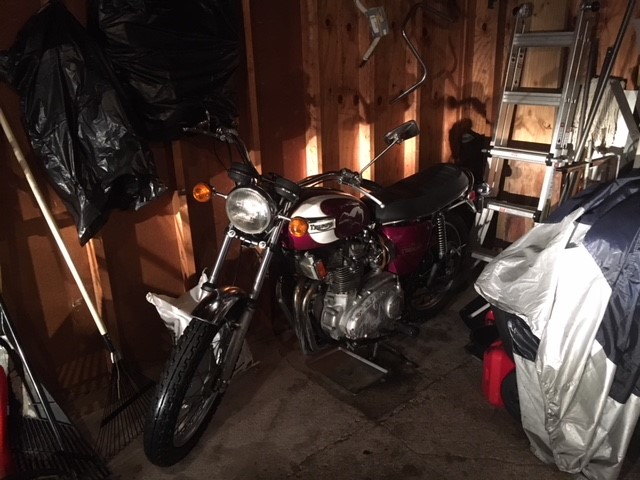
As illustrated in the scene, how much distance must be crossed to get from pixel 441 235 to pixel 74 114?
1.77m

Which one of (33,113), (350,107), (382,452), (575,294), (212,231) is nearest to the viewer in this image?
(575,294)

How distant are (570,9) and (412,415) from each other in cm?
236

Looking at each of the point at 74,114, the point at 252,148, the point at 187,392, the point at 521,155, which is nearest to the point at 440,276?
the point at 521,155

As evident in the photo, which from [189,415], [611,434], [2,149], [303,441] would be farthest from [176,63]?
[611,434]

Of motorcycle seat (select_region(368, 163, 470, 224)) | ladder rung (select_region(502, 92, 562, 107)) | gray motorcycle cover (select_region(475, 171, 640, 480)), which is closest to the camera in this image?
gray motorcycle cover (select_region(475, 171, 640, 480))

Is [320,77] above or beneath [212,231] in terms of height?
above

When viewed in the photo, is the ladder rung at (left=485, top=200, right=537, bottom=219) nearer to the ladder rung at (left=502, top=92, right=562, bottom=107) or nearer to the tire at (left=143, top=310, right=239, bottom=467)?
the ladder rung at (left=502, top=92, right=562, bottom=107)

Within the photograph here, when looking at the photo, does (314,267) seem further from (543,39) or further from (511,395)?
(543,39)

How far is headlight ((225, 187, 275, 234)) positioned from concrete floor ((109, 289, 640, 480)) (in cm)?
81

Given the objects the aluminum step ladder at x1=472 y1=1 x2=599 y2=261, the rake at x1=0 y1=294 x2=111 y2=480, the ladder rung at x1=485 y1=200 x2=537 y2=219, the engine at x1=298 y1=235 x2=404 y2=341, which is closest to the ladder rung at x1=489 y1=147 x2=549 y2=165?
the aluminum step ladder at x1=472 y1=1 x2=599 y2=261

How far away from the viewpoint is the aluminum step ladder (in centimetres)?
268

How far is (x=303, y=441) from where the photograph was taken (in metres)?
2.00

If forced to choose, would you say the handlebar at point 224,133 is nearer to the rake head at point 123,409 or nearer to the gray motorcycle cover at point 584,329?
the rake head at point 123,409

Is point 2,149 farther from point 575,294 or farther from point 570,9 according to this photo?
point 570,9
